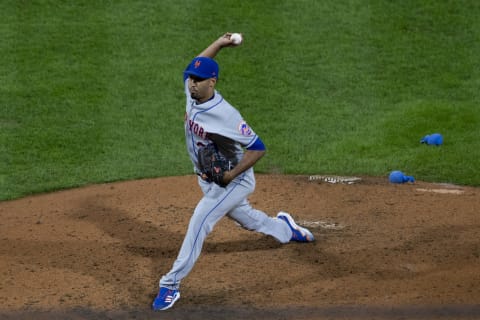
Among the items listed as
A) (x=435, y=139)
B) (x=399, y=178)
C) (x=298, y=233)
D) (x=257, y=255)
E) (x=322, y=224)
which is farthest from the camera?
(x=435, y=139)

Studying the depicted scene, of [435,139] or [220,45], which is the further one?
Result: [435,139]

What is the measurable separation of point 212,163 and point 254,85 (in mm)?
5138

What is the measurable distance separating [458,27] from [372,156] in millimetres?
3459

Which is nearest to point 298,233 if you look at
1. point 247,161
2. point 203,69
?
point 247,161

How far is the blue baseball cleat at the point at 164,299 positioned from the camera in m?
6.54

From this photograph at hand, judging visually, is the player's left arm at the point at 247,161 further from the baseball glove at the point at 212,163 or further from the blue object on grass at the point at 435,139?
the blue object on grass at the point at 435,139

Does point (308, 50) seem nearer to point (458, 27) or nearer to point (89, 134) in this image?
point (458, 27)

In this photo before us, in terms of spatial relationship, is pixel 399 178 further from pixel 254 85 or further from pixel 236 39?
pixel 236 39

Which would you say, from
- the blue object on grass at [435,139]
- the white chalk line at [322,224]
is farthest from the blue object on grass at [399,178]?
the white chalk line at [322,224]

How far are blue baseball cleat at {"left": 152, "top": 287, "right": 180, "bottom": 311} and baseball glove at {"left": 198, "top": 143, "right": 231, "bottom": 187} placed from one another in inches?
34.4

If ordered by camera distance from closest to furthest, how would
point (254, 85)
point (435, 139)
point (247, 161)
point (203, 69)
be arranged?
point (203, 69) < point (247, 161) < point (435, 139) < point (254, 85)

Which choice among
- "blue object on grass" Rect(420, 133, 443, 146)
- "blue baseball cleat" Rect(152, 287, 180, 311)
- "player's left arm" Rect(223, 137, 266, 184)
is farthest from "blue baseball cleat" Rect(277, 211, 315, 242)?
"blue object on grass" Rect(420, 133, 443, 146)

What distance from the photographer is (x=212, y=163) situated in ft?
21.7

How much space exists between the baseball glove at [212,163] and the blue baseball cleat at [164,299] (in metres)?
0.87
